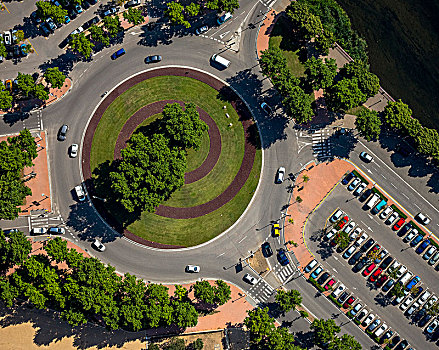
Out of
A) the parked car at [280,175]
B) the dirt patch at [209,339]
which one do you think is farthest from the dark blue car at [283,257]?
the dirt patch at [209,339]

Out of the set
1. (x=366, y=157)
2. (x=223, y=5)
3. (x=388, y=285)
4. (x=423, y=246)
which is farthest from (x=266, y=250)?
(x=223, y=5)

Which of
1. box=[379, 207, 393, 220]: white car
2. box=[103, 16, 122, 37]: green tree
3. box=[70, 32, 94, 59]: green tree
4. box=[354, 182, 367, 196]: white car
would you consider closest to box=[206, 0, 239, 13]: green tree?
box=[103, 16, 122, 37]: green tree

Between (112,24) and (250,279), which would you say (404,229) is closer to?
(250,279)

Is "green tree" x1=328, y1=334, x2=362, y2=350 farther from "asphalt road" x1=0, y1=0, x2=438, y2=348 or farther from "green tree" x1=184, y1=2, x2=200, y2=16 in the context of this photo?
"green tree" x1=184, y1=2, x2=200, y2=16

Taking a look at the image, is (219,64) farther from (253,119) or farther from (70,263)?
(70,263)

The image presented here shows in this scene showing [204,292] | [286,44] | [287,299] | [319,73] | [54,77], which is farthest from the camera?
[286,44]

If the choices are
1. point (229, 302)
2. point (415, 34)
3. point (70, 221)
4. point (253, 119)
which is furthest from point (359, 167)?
point (70, 221)
